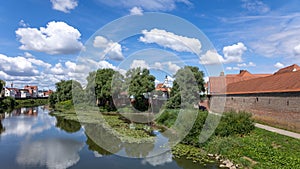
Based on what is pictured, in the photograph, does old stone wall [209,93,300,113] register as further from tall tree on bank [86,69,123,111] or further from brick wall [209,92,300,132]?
tall tree on bank [86,69,123,111]

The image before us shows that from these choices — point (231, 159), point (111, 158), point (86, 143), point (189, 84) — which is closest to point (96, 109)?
point (189, 84)

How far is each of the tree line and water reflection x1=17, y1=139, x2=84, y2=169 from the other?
646 centimetres

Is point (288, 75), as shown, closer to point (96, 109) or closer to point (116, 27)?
point (116, 27)

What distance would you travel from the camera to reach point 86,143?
1388 centimetres

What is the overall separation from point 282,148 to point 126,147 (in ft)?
24.2

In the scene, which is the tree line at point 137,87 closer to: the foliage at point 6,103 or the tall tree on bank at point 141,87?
the tall tree on bank at point 141,87

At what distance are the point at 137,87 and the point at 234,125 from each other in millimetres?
15495

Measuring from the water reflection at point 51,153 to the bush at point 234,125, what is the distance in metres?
7.32

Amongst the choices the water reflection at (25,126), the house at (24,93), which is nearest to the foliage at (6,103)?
the water reflection at (25,126)

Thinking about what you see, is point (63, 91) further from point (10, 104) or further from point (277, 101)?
point (277, 101)

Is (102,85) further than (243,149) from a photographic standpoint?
Yes

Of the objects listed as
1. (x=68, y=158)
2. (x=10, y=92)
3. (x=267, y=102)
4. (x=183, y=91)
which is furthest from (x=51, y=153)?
(x=10, y=92)

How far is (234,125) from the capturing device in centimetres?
1281

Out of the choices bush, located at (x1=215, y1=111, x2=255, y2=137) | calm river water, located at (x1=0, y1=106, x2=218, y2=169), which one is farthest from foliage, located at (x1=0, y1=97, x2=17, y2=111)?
bush, located at (x1=215, y1=111, x2=255, y2=137)
